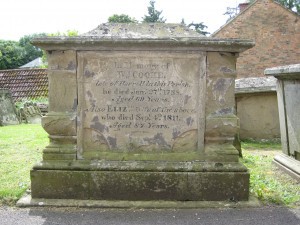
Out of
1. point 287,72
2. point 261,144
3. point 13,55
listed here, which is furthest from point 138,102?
point 13,55

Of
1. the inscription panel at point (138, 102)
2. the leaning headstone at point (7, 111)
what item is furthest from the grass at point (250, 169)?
the leaning headstone at point (7, 111)

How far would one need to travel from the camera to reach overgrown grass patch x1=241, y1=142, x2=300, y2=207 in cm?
422

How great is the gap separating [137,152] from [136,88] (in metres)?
0.73

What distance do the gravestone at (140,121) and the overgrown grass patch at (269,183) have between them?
47 centimetres

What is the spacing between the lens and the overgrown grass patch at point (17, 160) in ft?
14.4

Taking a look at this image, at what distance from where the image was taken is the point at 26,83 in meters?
19.5

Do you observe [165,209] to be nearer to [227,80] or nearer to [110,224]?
[110,224]

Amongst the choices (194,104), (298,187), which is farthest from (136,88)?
Answer: (298,187)

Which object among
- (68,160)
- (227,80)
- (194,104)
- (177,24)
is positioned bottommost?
(68,160)

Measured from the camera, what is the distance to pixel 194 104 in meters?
4.15

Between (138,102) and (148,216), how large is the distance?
A: 1.26 metres

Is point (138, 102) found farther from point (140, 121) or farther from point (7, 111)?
point (7, 111)

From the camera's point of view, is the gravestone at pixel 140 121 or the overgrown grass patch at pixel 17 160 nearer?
the gravestone at pixel 140 121

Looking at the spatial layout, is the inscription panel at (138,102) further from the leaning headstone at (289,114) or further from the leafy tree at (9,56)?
the leafy tree at (9,56)
